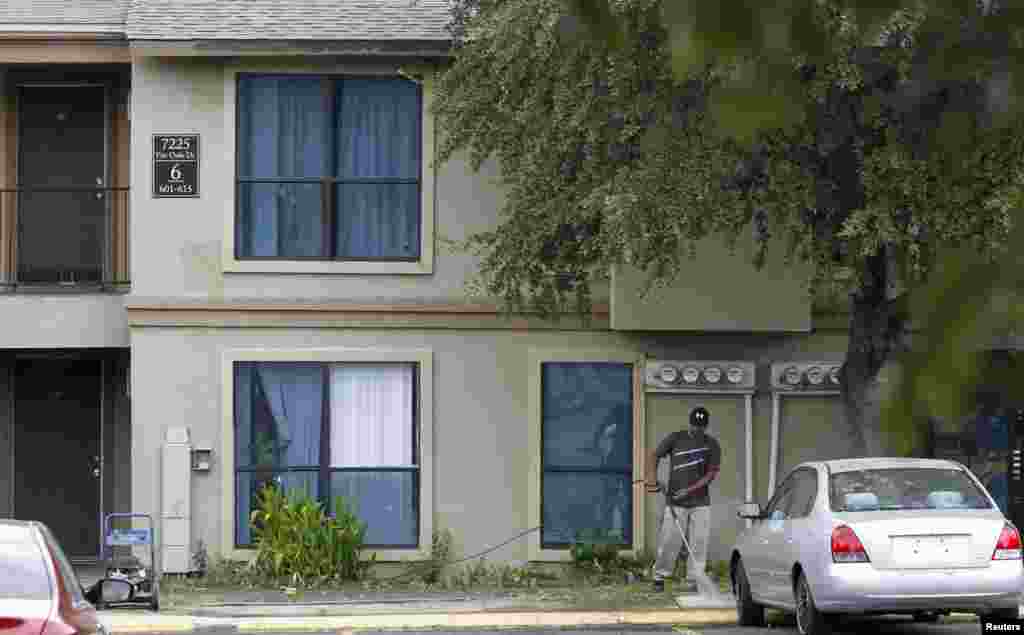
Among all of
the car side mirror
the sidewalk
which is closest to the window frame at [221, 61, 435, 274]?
the sidewalk

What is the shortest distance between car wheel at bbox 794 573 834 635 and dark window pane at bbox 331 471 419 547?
6439 mm

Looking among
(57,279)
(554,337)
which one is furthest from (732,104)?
(57,279)

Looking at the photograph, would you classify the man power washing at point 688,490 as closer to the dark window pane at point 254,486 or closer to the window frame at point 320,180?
the window frame at point 320,180

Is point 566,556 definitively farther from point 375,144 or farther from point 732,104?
point 732,104

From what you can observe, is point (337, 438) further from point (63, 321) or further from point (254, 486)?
point (63, 321)

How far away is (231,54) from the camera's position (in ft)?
62.5

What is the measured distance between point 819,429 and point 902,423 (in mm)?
17449

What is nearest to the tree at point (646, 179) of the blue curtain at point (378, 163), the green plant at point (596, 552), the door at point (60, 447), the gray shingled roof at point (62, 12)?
the blue curtain at point (378, 163)

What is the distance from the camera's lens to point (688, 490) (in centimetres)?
1791

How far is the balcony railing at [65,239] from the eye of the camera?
20.4 m

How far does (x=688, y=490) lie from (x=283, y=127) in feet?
19.3

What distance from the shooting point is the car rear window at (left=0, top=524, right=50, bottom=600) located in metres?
7.26

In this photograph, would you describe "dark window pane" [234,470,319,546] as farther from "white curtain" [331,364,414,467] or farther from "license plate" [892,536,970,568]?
"license plate" [892,536,970,568]

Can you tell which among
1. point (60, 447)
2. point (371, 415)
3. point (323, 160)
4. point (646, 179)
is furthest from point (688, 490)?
point (60, 447)
